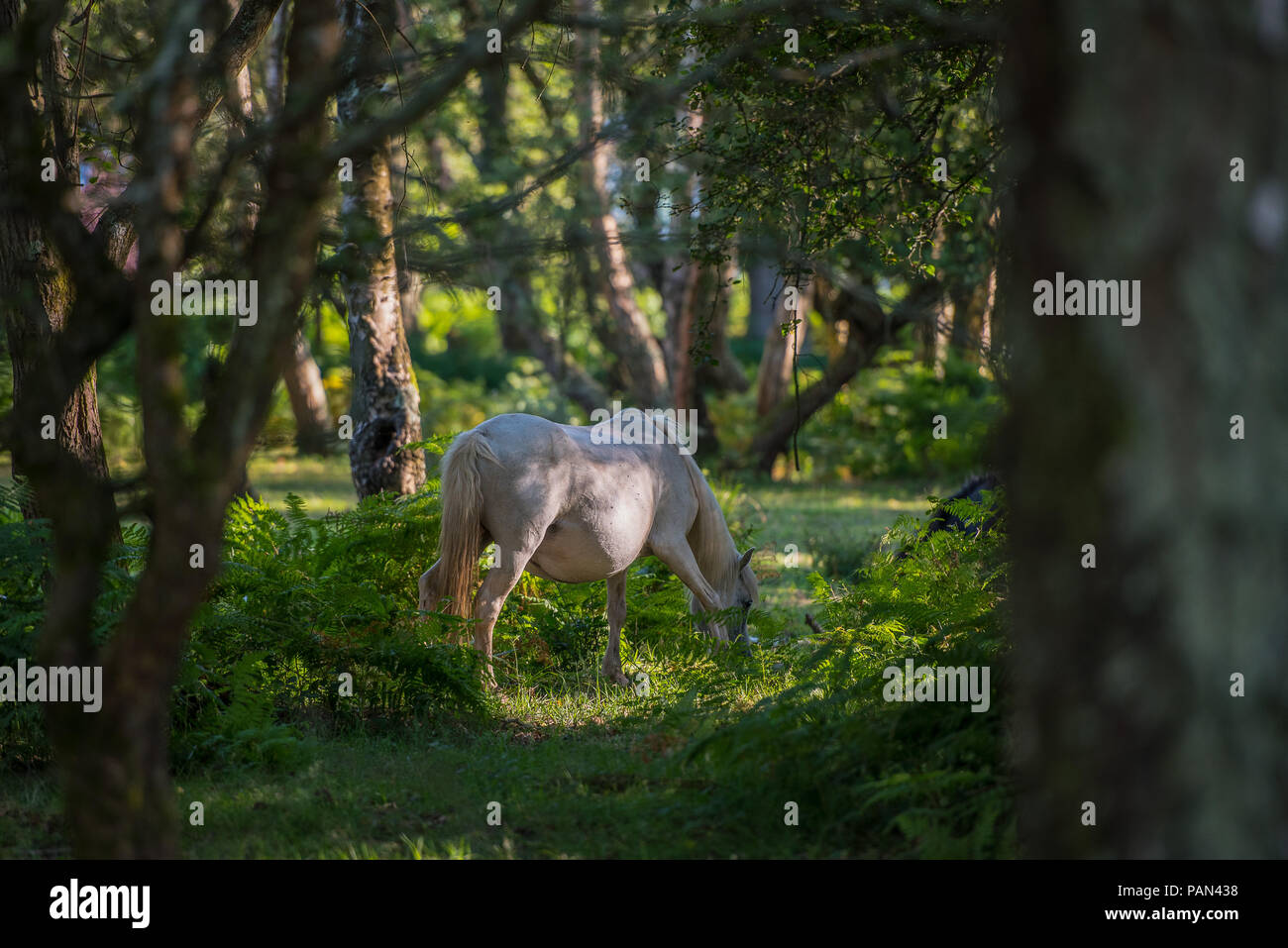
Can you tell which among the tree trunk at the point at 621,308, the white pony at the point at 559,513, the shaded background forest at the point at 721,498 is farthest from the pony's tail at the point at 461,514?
the tree trunk at the point at 621,308

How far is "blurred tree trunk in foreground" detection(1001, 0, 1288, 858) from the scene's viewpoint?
235 centimetres

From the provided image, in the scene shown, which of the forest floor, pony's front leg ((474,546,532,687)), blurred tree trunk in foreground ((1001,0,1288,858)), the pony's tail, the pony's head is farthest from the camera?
the pony's head

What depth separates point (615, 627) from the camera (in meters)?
8.09

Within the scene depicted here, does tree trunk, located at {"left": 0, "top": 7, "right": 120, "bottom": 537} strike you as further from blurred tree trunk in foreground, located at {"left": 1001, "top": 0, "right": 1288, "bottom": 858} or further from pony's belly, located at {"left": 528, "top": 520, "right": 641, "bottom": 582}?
blurred tree trunk in foreground, located at {"left": 1001, "top": 0, "right": 1288, "bottom": 858}

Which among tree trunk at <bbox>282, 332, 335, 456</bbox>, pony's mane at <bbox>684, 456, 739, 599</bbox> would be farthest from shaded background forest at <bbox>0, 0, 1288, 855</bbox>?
tree trunk at <bbox>282, 332, 335, 456</bbox>

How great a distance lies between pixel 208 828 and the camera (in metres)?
4.80

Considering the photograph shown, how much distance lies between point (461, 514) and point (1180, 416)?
5.22 meters

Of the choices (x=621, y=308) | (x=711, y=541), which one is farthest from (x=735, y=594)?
(x=621, y=308)

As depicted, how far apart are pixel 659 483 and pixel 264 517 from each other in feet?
9.02

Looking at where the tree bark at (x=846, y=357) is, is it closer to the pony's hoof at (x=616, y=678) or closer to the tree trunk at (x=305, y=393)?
the tree trunk at (x=305, y=393)

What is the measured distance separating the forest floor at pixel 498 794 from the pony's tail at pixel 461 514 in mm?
780

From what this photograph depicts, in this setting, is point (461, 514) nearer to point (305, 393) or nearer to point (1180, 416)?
point (1180, 416)

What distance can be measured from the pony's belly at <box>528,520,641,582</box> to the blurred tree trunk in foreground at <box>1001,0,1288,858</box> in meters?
5.18
